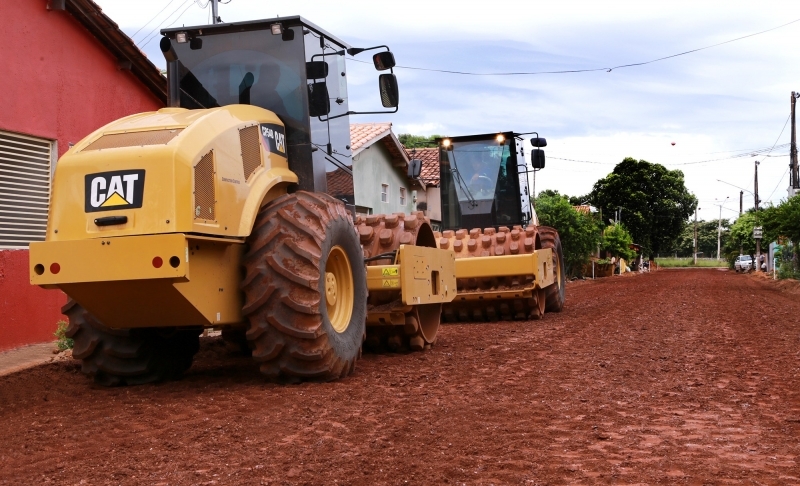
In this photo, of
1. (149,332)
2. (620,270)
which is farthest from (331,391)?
(620,270)

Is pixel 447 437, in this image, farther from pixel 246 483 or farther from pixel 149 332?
pixel 149 332

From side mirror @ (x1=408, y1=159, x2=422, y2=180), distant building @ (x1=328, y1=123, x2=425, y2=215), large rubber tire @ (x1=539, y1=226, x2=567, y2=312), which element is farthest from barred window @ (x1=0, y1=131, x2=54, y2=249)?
distant building @ (x1=328, y1=123, x2=425, y2=215)

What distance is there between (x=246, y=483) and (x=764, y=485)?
2419mm

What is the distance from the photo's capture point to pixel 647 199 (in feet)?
253

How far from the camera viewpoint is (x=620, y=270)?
2655 inches

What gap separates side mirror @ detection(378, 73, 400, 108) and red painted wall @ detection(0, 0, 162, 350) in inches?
195

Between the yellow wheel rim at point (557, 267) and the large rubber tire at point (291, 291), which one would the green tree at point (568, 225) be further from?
the large rubber tire at point (291, 291)

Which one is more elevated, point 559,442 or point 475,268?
point 475,268

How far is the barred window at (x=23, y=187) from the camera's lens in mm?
11219

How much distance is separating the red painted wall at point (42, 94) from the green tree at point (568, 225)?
96.6 feet

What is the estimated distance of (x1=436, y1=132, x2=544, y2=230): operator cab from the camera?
1653 centimetres

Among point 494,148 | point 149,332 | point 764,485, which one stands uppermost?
point 494,148

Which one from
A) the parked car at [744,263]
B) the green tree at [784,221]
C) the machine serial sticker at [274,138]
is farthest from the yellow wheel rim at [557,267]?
the parked car at [744,263]

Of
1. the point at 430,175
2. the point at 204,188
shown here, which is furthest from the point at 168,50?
the point at 430,175
